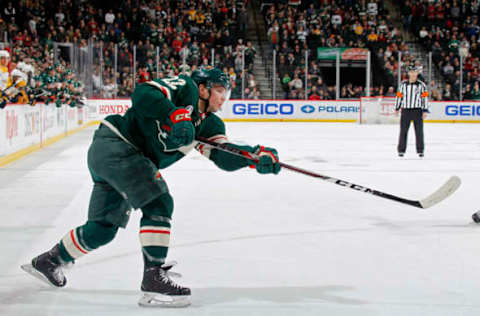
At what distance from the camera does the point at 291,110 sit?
2170 centimetres

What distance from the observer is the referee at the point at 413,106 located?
34.1 ft

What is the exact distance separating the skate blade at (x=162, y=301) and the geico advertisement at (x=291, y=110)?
60.8 feet

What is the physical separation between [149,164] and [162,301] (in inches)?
22.2

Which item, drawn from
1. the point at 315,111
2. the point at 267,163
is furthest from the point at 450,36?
the point at 267,163

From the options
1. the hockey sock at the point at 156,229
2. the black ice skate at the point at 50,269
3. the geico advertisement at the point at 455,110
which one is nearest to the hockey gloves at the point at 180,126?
the hockey sock at the point at 156,229

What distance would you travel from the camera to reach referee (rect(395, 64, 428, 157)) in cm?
1041

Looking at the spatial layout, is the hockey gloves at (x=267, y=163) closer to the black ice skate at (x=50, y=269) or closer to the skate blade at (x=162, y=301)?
the skate blade at (x=162, y=301)

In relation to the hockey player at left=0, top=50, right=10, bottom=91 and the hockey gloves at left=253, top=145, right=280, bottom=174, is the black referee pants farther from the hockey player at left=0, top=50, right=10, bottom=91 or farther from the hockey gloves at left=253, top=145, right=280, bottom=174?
the hockey gloves at left=253, top=145, right=280, bottom=174

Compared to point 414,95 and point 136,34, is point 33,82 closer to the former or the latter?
point 414,95

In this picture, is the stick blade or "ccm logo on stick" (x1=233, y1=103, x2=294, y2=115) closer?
the stick blade

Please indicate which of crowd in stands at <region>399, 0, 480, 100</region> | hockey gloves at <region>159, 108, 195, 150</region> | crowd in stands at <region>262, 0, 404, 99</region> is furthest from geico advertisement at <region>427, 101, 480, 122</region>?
hockey gloves at <region>159, 108, 195, 150</region>

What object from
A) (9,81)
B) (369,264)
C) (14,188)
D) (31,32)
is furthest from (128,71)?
(369,264)

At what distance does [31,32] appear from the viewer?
826 inches

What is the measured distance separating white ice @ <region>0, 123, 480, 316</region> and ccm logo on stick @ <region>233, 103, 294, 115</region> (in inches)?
529
